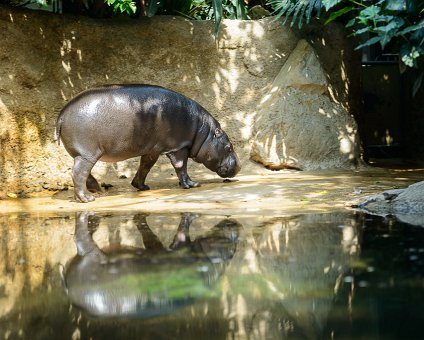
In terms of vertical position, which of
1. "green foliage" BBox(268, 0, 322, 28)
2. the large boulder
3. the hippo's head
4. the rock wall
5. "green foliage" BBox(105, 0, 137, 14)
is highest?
"green foliage" BBox(105, 0, 137, 14)

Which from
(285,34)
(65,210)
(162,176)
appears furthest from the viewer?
(285,34)

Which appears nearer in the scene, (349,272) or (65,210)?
(349,272)

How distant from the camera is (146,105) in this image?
7.68 m

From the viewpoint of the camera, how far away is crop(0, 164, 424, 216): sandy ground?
19.7 ft

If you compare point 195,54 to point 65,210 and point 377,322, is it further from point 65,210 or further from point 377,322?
point 377,322

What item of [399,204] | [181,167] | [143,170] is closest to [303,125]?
[181,167]

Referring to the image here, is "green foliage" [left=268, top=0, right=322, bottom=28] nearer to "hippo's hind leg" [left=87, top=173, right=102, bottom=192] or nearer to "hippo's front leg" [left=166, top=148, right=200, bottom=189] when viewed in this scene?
"hippo's front leg" [left=166, top=148, right=200, bottom=189]

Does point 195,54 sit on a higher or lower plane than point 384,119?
higher

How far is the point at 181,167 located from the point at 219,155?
696 mm

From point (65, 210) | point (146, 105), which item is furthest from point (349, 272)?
point (146, 105)

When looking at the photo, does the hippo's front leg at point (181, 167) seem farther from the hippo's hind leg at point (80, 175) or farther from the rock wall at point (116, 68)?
the rock wall at point (116, 68)

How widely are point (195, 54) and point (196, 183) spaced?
230cm

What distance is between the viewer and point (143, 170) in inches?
317

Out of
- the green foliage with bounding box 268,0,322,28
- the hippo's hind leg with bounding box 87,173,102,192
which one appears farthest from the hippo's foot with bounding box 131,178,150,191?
the green foliage with bounding box 268,0,322,28
